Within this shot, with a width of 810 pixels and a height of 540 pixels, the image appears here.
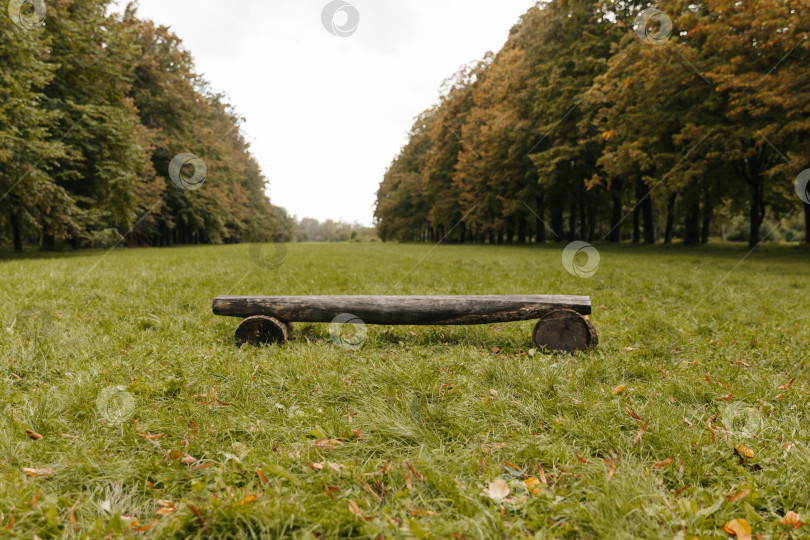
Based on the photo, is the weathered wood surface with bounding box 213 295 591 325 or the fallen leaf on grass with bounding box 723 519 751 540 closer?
the fallen leaf on grass with bounding box 723 519 751 540

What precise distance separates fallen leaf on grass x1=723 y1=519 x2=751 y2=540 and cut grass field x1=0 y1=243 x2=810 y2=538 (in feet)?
0.16

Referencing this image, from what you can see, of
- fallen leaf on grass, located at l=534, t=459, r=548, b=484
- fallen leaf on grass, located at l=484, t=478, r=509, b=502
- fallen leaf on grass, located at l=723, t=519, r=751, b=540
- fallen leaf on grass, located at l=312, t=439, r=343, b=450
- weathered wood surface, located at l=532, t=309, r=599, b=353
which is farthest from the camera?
weathered wood surface, located at l=532, t=309, r=599, b=353

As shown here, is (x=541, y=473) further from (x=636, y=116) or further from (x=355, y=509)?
(x=636, y=116)

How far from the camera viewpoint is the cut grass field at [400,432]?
6.11 feet

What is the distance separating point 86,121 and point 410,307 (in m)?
18.3

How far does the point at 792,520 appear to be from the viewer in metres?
1.84

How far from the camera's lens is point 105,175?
16.4m

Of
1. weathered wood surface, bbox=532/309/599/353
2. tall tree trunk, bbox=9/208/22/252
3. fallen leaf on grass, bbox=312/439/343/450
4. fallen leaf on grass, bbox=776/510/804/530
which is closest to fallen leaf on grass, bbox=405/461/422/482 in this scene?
fallen leaf on grass, bbox=312/439/343/450

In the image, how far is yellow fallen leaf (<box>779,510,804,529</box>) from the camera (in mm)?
1817

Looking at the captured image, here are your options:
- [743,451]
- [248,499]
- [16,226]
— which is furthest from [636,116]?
[16,226]

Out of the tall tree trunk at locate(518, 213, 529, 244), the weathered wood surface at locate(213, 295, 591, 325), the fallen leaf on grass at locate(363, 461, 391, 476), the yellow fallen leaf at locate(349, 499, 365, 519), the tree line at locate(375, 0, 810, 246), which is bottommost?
the yellow fallen leaf at locate(349, 499, 365, 519)

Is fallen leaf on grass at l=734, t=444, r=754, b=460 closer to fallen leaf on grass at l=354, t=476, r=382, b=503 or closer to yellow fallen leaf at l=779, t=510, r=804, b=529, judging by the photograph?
yellow fallen leaf at l=779, t=510, r=804, b=529

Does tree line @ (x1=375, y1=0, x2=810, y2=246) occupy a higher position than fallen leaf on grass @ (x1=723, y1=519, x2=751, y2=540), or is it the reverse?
tree line @ (x1=375, y1=0, x2=810, y2=246)

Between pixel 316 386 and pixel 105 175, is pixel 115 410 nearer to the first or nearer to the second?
pixel 316 386
